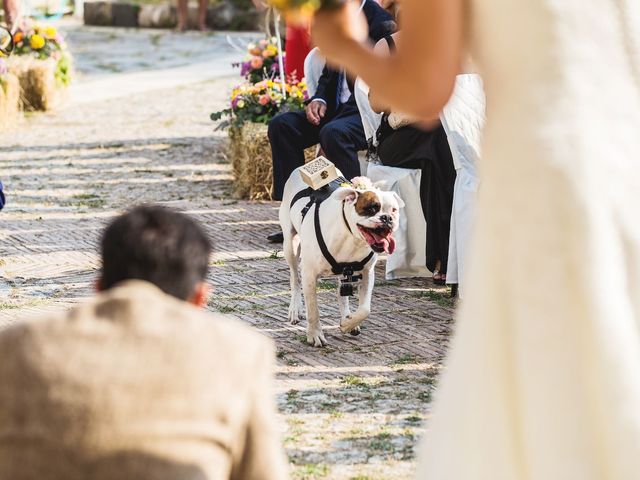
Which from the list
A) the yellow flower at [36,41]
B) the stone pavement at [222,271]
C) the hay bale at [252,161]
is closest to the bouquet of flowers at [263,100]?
the hay bale at [252,161]

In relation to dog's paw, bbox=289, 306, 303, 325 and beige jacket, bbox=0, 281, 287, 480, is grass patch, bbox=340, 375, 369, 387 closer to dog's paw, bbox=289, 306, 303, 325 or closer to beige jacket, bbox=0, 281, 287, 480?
dog's paw, bbox=289, 306, 303, 325

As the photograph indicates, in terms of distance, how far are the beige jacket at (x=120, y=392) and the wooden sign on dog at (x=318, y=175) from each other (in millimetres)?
3926

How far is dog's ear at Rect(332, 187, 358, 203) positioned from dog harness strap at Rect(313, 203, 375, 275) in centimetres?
19

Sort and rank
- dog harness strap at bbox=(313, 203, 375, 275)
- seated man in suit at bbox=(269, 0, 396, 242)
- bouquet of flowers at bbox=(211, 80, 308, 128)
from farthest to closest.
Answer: bouquet of flowers at bbox=(211, 80, 308, 128) < seated man in suit at bbox=(269, 0, 396, 242) < dog harness strap at bbox=(313, 203, 375, 275)

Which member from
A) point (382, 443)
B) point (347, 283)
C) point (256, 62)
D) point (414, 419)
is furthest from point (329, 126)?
point (382, 443)

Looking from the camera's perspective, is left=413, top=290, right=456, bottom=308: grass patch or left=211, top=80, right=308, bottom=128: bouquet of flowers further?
left=211, top=80, right=308, bottom=128: bouquet of flowers

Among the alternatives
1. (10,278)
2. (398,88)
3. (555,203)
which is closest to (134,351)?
(398,88)

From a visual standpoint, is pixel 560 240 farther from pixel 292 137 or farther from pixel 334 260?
pixel 292 137

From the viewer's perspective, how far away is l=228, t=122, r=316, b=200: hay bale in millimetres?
9258

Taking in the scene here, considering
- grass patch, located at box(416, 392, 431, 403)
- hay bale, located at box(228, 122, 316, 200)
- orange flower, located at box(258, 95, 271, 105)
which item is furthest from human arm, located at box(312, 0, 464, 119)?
orange flower, located at box(258, 95, 271, 105)

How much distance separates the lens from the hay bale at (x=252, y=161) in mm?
9258

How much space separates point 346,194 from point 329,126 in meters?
2.03

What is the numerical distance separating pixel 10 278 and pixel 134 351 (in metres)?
5.37

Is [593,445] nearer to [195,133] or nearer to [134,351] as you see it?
[134,351]
